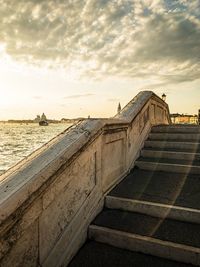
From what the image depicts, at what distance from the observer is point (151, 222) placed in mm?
3086

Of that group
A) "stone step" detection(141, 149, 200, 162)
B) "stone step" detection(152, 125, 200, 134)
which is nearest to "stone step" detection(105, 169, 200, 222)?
"stone step" detection(141, 149, 200, 162)

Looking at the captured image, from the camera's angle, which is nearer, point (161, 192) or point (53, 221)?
point (53, 221)

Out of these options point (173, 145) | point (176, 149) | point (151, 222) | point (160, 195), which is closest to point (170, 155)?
point (176, 149)

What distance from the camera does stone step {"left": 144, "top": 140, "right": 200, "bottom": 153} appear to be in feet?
17.6

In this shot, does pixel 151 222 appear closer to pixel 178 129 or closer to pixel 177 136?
pixel 177 136

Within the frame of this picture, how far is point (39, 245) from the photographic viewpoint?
2.28 m

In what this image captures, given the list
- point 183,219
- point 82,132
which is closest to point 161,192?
point 183,219

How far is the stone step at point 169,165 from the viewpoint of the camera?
14.6 feet

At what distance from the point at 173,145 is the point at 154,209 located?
264 cm

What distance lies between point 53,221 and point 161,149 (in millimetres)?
3590

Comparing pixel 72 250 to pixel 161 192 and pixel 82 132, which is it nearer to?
pixel 82 132

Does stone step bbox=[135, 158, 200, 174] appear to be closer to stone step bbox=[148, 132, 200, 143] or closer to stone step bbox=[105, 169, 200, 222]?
stone step bbox=[105, 169, 200, 222]

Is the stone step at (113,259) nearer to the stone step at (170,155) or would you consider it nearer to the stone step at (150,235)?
the stone step at (150,235)

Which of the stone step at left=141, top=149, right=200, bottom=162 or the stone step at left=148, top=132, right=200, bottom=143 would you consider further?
the stone step at left=148, top=132, right=200, bottom=143
